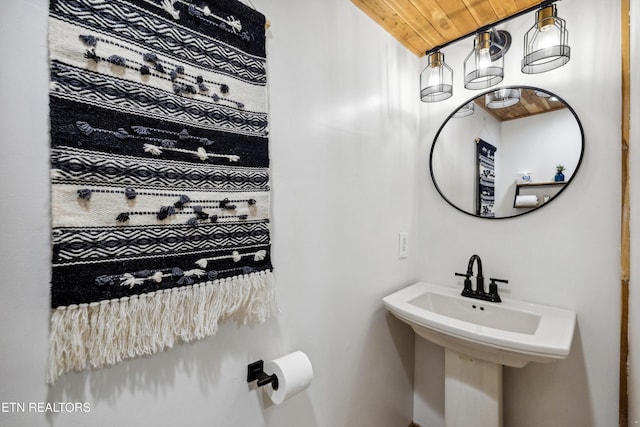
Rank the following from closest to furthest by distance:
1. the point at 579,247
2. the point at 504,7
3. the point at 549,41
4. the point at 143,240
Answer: the point at 143,240 → the point at 549,41 → the point at 579,247 → the point at 504,7

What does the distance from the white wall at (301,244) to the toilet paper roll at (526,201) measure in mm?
525

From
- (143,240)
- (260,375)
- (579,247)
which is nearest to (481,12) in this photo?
(579,247)

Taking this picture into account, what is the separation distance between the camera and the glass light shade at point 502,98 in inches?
54.1

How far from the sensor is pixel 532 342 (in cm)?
94

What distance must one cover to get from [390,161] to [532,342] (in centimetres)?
98

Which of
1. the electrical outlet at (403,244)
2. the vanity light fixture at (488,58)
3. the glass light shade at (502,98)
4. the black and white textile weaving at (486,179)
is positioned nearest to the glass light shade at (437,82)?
the vanity light fixture at (488,58)

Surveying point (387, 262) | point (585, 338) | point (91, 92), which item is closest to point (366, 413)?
point (387, 262)

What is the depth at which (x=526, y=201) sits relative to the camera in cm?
135

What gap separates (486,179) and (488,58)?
1.90 ft

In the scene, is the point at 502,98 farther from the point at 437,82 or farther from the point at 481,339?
the point at 481,339

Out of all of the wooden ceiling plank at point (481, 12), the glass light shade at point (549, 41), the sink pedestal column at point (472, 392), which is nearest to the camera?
the glass light shade at point (549, 41)

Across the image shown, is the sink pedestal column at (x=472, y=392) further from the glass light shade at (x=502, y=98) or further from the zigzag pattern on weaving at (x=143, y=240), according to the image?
the glass light shade at (x=502, y=98)

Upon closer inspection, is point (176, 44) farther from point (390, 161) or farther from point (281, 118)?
point (390, 161)

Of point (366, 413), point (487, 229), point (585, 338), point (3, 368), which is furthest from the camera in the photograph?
point (487, 229)
